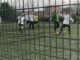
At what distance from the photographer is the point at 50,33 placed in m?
4.57

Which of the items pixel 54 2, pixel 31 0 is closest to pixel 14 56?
pixel 31 0

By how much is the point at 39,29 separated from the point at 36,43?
0.25 metres

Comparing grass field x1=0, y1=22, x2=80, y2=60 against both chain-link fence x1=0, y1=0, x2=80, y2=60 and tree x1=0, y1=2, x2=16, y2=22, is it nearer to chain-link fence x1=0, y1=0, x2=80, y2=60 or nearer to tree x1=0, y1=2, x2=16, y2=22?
chain-link fence x1=0, y1=0, x2=80, y2=60

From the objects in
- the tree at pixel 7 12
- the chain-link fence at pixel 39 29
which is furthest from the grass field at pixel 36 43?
the tree at pixel 7 12

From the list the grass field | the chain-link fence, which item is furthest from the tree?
the grass field

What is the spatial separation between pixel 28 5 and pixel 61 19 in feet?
2.59

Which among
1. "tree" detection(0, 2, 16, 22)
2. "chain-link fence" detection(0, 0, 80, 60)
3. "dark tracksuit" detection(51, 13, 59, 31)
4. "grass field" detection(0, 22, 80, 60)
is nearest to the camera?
"chain-link fence" detection(0, 0, 80, 60)

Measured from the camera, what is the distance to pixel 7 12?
18.0 ft

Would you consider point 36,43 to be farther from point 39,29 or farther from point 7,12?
point 7,12

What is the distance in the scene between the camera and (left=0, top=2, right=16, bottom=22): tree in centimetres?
534

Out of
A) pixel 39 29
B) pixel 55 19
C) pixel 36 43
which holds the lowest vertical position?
pixel 36 43

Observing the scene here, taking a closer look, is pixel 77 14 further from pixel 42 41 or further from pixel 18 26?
pixel 18 26

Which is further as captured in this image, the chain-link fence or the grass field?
the grass field

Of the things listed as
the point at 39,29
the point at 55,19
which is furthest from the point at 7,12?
the point at 55,19
